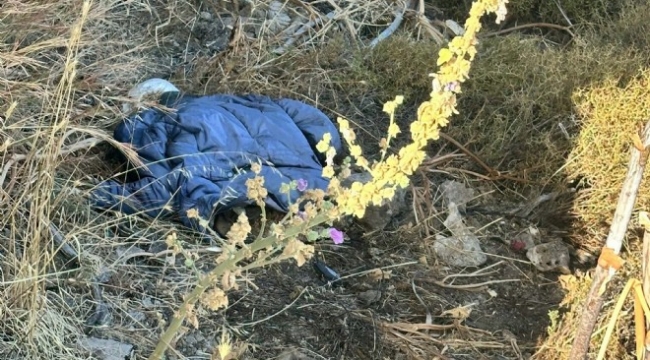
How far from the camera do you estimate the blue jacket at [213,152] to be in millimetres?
2932

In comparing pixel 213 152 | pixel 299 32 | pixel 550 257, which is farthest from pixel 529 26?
pixel 213 152

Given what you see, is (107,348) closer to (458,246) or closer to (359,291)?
(359,291)

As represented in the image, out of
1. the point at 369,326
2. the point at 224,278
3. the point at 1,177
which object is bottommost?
the point at 369,326

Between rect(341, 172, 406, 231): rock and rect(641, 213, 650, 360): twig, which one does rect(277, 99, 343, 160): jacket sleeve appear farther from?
rect(641, 213, 650, 360): twig

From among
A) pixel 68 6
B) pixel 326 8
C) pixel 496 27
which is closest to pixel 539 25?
pixel 496 27

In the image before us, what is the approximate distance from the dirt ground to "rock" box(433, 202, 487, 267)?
36 millimetres

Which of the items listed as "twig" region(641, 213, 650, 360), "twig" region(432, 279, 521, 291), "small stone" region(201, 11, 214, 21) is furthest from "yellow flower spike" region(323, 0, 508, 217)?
A: "small stone" region(201, 11, 214, 21)

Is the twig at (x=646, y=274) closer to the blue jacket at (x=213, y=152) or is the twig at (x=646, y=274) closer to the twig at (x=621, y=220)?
the twig at (x=621, y=220)

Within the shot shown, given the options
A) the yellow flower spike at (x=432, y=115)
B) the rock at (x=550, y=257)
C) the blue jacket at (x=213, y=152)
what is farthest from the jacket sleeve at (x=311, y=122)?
the yellow flower spike at (x=432, y=115)

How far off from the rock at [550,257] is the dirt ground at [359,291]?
0.10 ft

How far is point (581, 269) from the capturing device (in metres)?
3.24

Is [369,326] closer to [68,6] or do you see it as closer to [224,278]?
Answer: [224,278]

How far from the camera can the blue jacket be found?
9.62 ft

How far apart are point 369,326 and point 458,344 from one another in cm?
30
